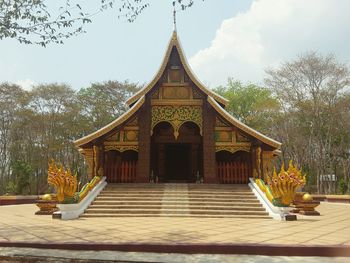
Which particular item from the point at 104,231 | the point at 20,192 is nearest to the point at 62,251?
the point at 104,231

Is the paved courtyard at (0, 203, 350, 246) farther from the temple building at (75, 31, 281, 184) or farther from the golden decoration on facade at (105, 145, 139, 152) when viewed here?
the golden decoration on facade at (105, 145, 139, 152)

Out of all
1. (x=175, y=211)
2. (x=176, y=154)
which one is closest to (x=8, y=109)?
(x=176, y=154)

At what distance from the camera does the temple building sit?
13234mm

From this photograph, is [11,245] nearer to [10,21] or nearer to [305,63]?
[10,21]

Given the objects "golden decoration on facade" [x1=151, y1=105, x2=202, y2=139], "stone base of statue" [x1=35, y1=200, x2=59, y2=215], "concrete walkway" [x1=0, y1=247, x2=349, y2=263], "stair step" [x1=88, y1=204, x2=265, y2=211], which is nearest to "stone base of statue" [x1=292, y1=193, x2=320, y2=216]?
"stair step" [x1=88, y1=204, x2=265, y2=211]

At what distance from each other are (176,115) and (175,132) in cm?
77

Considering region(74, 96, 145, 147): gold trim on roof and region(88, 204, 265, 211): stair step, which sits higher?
region(74, 96, 145, 147): gold trim on roof

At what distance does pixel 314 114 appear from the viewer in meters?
23.6

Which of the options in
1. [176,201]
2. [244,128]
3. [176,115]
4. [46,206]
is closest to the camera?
[46,206]

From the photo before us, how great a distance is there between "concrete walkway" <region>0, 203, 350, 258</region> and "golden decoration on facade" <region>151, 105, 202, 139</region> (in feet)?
18.9

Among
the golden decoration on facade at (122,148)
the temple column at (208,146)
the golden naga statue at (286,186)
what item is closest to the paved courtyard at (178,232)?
the golden naga statue at (286,186)

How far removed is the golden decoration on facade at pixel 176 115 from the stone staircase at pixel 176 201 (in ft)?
9.12

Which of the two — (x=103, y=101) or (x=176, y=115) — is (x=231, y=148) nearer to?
(x=176, y=115)

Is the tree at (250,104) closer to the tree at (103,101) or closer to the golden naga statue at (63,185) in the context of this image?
the tree at (103,101)
